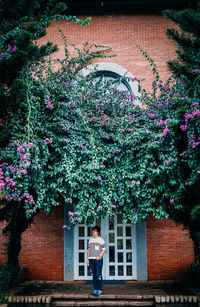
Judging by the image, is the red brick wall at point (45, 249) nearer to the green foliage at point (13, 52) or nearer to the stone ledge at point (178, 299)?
the stone ledge at point (178, 299)

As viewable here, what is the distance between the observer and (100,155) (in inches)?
235

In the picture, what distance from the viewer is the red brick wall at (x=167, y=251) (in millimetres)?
8234

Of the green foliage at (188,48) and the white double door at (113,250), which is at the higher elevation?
the green foliage at (188,48)

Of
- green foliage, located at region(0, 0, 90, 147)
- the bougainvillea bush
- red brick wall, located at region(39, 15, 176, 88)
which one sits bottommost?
the bougainvillea bush

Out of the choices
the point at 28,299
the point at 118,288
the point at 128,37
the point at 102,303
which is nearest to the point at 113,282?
the point at 118,288

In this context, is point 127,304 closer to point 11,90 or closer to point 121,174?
point 121,174

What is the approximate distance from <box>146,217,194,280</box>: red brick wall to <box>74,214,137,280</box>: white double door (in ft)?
1.78

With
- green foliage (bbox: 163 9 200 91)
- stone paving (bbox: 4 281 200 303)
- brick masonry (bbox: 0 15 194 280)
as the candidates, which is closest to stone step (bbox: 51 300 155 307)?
stone paving (bbox: 4 281 200 303)

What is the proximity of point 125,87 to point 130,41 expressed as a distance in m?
1.65

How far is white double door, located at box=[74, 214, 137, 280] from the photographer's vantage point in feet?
27.6

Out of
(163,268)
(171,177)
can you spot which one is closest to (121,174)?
(171,177)

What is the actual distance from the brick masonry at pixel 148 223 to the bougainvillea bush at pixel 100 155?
100 inches

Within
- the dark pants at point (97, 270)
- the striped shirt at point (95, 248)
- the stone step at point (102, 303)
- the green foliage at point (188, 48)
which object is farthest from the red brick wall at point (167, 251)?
the green foliage at point (188, 48)

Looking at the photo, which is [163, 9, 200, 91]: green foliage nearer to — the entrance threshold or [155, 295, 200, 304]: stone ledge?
[155, 295, 200, 304]: stone ledge
